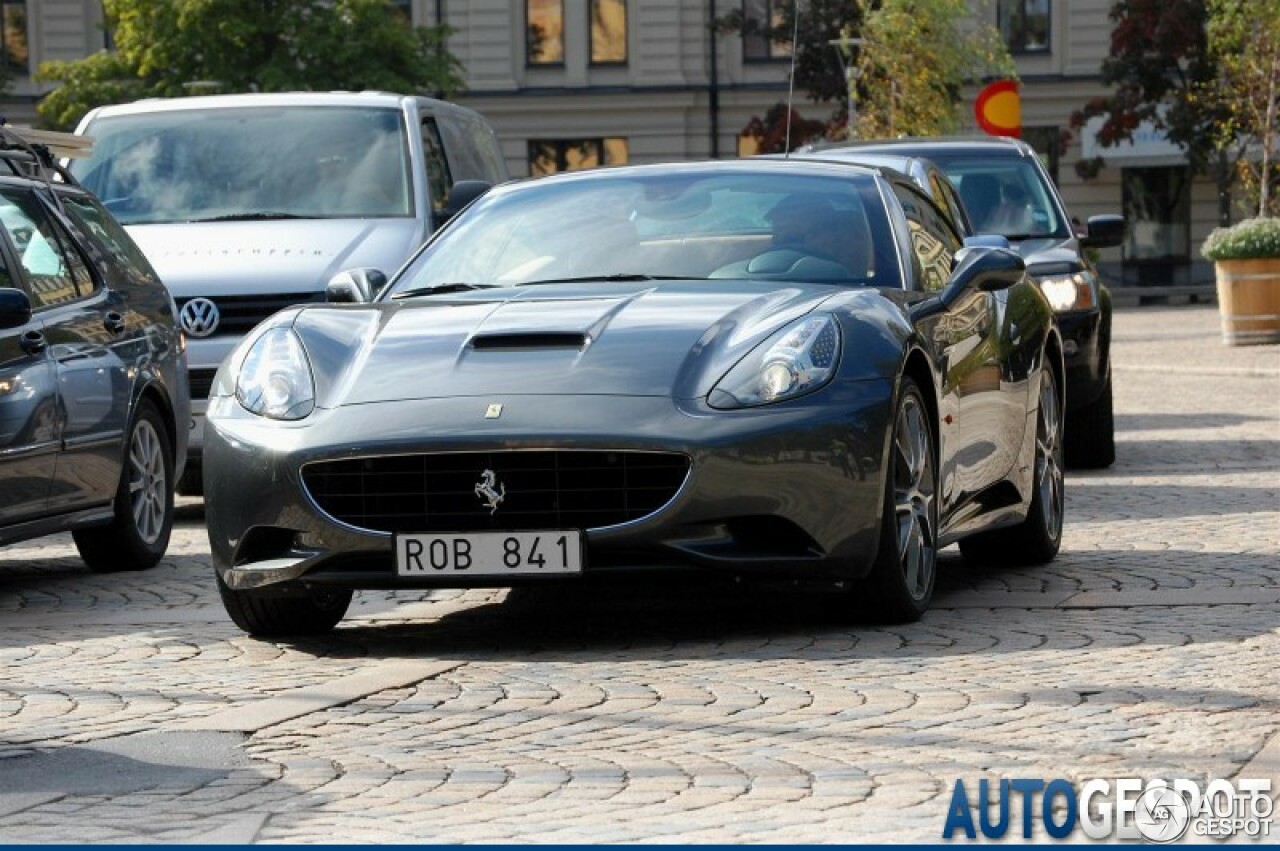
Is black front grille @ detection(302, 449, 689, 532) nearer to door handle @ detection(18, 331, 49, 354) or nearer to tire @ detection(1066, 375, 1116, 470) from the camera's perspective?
door handle @ detection(18, 331, 49, 354)

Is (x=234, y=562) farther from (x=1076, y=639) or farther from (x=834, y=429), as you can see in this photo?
(x=1076, y=639)

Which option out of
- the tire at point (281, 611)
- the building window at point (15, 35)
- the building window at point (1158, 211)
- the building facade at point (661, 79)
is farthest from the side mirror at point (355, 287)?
the building window at point (15, 35)

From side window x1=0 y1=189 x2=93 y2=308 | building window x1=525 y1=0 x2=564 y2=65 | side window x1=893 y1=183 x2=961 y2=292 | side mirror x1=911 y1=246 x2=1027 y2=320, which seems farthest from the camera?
building window x1=525 y1=0 x2=564 y2=65

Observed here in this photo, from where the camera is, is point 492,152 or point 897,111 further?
point 897,111

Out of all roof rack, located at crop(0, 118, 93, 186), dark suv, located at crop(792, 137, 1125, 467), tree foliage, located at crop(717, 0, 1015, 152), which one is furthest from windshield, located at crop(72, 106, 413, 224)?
tree foliage, located at crop(717, 0, 1015, 152)

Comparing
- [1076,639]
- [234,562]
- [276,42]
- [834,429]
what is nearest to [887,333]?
[834,429]

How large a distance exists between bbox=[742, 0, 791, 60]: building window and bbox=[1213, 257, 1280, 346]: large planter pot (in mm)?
27311

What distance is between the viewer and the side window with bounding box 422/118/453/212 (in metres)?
14.7

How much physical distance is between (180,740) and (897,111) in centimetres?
3641

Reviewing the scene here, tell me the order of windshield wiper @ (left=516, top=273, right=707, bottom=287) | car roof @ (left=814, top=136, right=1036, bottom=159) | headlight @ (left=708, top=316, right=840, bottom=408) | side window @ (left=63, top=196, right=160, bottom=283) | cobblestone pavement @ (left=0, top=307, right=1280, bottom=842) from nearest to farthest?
1. cobblestone pavement @ (left=0, top=307, right=1280, bottom=842)
2. headlight @ (left=708, top=316, right=840, bottom=408)
3. windshield wiper @ (left=516, top=273, right=707, bottom=287)
4. side window @ (left=63, top=196, right=160, bottom=283)
5. car roof @ (left=814, top=136, right=1036, bottom=159)

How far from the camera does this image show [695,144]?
201 feet

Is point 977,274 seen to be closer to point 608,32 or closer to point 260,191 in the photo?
point 260,191

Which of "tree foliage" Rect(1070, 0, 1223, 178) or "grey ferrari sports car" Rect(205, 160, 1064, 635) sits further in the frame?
"tree foliage" Rect(1070, 0, 1223, 178)

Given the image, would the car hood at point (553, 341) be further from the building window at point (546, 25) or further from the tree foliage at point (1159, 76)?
the building window at point (546, 25)
